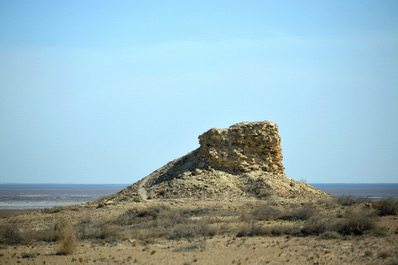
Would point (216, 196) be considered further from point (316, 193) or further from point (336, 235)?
point (336, 235)

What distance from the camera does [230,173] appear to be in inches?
1391

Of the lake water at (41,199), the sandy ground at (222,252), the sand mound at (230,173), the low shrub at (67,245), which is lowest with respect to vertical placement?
the lake water at (41,199)

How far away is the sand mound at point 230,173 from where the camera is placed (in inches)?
1302

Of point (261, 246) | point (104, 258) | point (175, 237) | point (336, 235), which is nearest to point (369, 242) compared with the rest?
point (336, 235)

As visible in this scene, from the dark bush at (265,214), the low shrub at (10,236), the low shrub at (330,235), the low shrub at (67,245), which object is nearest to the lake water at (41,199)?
the dark bush at (265,214)

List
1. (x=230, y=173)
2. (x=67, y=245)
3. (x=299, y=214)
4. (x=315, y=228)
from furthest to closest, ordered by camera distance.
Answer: (x=230, y=173)
(x=299, y=214)
(x=315, y=228)
(x=67, y=245)

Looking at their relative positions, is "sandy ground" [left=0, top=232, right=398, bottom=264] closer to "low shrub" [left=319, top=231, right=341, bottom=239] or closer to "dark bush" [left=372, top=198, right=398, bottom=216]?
"low shrub" [left=319, top=231, right=341, bottom=239]

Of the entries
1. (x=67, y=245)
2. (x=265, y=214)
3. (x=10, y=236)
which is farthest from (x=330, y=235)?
(x=10, y=236)

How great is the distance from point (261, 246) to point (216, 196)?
15.2m

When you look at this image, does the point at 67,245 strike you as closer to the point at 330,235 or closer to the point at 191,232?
the point at 191,232

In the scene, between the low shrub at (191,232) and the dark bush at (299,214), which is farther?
the dark bush at (299,214)

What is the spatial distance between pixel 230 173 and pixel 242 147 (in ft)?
6.95

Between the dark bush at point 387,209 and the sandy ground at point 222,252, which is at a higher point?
the dark bush at point 387,209

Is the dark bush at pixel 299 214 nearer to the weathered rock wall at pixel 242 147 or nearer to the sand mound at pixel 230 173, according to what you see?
the sand mound at pixel 230 173
